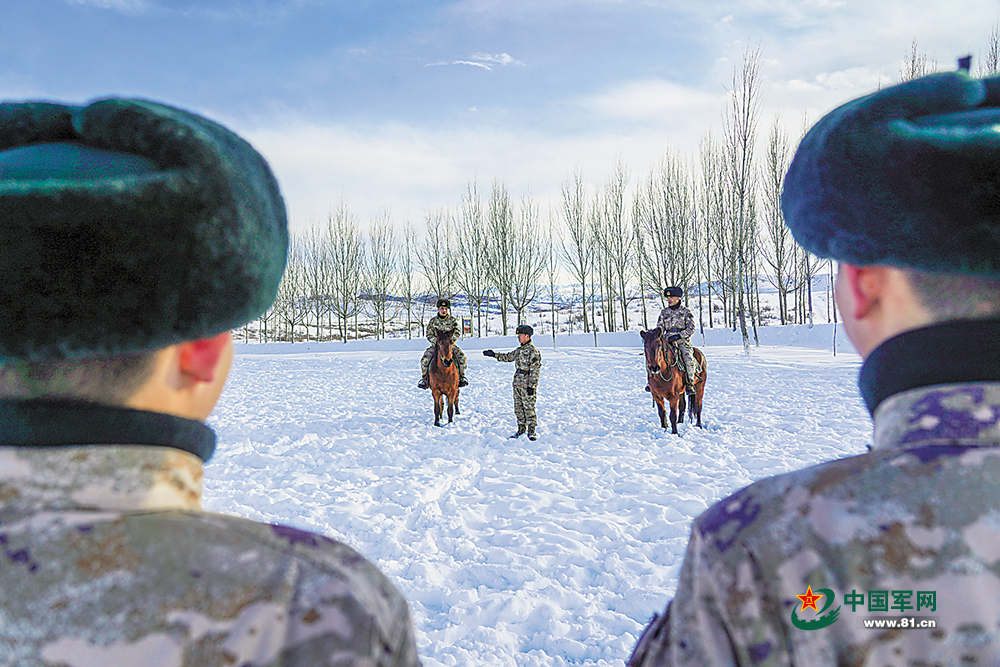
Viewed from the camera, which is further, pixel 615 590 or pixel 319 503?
pixel 319 503

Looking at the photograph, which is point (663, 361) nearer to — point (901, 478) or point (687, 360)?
point (687, 360)

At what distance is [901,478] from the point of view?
27.6 inches

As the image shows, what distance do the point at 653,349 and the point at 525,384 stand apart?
5.26ft

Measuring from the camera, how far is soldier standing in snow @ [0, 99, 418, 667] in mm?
569

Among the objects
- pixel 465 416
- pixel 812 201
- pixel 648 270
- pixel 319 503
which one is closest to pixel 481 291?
pixel 648 270

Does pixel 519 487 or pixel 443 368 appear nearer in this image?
pixel 519 487

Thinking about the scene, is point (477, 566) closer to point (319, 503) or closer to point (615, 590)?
point (615, 590)

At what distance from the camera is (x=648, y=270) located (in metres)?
28.0

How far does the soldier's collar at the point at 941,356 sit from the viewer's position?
71 centimetres

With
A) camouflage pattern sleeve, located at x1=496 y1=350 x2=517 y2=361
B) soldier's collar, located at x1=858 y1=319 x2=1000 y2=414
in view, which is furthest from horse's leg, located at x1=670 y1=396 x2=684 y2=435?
soldier's collar, located at x1=858 y1=319 x2=1000 y2=414

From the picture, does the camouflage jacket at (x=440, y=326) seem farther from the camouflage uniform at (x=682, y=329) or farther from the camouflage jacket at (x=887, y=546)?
the camouflage jacket at (x=887, y=546)

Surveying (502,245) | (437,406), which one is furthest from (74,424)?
(502,245)

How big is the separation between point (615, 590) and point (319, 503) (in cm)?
254

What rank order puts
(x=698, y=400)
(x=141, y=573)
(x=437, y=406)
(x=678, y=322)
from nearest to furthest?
(x=141, y=573), (x=678, y=322), (x=698, y=400), (x=437, y=406)
